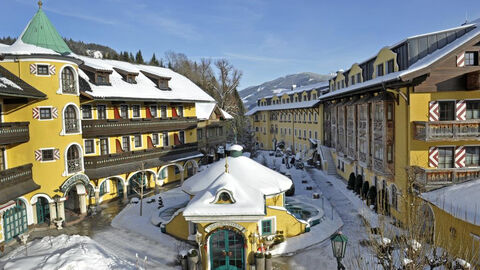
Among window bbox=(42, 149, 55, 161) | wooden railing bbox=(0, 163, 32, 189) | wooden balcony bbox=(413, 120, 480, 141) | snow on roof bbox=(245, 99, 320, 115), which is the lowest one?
wooden railing bbox=(0, 163, 32, 189)

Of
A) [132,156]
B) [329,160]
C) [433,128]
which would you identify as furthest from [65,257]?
[329,160]

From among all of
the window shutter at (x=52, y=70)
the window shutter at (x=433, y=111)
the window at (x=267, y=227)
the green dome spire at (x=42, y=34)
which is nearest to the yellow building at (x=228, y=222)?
the window at (x=267, y=227)

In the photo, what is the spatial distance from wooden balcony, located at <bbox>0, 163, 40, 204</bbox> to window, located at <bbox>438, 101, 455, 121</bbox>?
26.5 meters

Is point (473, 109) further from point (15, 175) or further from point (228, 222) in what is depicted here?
point (15, 175)

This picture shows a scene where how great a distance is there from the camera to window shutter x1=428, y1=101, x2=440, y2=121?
19.3 m

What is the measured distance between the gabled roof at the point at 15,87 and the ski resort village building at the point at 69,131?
9 cm

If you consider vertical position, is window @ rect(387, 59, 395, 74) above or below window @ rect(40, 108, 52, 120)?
above

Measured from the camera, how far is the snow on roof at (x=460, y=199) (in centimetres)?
1525

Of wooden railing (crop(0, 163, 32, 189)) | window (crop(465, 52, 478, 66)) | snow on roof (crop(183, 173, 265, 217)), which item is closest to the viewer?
snow on roof (crop(183, 173, 265, 217))

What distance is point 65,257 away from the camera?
1456cm

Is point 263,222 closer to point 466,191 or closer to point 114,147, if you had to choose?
point 466,191

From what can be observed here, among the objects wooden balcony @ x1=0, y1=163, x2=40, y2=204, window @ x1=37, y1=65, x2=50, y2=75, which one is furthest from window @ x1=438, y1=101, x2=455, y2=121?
wooden balcony @ x1=0, y1=163, x2=40, y2=204

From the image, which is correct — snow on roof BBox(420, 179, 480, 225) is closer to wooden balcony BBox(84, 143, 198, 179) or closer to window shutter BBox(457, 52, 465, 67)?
window shutter BBox(457, 52, 465, 67)

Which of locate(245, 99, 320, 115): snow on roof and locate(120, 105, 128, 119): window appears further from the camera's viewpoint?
locate(245, 99, 320, 115): snow on roof
